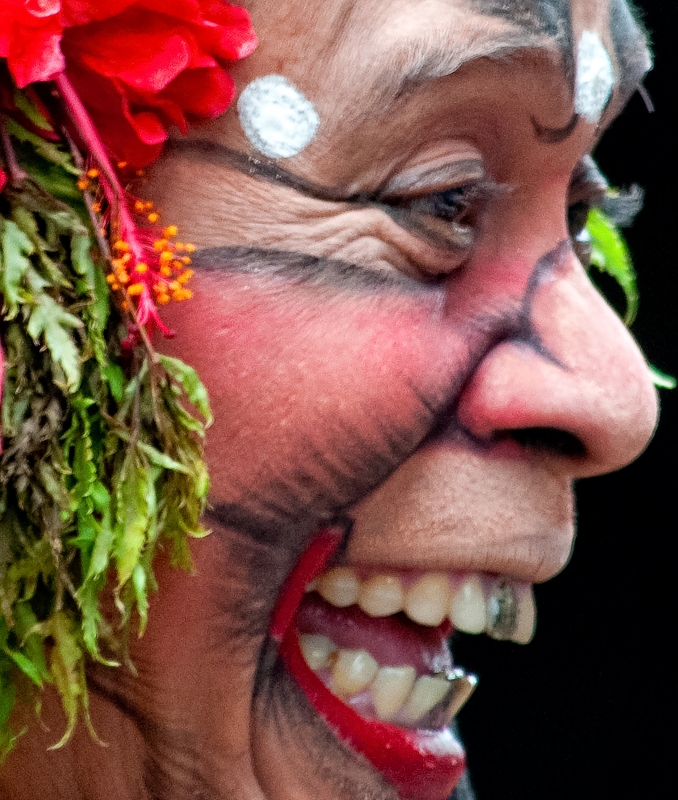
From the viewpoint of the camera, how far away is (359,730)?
1043 millimetres

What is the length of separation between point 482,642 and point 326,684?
0.98 m

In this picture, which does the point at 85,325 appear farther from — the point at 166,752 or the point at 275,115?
the point at 166,752

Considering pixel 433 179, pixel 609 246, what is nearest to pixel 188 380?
pixel 433 179

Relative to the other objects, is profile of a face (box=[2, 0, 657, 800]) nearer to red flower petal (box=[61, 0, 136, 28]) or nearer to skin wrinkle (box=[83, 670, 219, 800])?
skin wrinkle (box=[83, 670, 219, 800])

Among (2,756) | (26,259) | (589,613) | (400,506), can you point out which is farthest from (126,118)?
(589,613)

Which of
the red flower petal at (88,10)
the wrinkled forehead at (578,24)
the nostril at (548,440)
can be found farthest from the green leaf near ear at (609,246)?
the red flower petal at (88,10)

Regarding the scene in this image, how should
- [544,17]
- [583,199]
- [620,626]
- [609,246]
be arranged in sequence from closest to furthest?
[544,17] → [583,199] → [609,246] → [620,626]

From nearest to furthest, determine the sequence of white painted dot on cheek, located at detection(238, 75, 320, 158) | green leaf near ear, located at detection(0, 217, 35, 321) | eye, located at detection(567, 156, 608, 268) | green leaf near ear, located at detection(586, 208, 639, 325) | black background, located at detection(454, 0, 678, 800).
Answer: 1. green leaf near ear, located at detection(0, 217, 35, 321)
2. white painted dot on cheek, located at detection(238, 75, 320, 158)
3. eye, located at detection(567, 156, 608, 268)
4. green leaf near ear, located at detection(586, 208, 639, 325)
5. black background, located at detection(454, 0, 678, 800)

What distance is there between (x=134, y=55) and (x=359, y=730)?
659 mm

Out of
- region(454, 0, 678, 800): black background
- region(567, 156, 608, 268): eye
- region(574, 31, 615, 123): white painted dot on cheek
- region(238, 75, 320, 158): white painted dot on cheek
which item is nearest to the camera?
region(238, 75, 320, 158): white painted dot on cheek

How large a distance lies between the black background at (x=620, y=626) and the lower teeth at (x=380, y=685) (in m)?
0.83

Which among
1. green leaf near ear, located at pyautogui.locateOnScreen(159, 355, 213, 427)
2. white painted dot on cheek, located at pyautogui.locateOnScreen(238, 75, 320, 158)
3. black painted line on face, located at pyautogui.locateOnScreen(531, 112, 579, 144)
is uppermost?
white painted dot on cheek, located at pyautogui.locateOnScreen(238, 75, 320, 158)

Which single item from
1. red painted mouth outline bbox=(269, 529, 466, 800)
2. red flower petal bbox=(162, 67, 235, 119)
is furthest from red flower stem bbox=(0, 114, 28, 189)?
red painted mouth outline bbox=(269, 529, 466, 800)

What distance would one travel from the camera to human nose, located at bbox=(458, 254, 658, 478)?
999 mm
